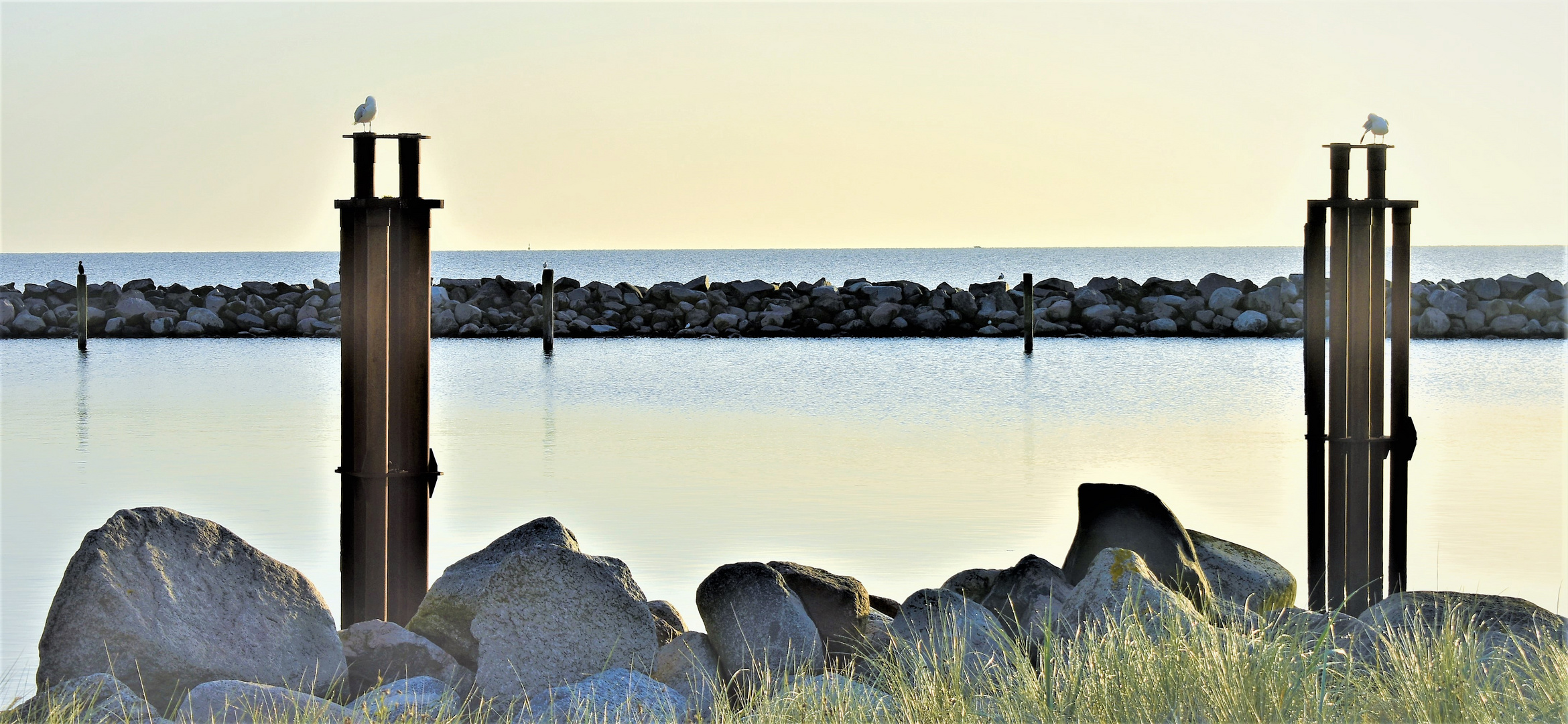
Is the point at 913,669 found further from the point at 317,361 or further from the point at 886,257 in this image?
the point at 886,257

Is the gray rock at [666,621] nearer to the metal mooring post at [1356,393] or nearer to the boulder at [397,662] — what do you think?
the boulder at [397,662]

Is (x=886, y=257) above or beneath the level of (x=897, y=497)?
above

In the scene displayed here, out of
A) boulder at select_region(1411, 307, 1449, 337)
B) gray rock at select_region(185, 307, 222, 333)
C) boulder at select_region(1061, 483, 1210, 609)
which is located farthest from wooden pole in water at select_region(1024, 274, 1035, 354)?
boulder at select_region(1061, 483, 1210, 609)

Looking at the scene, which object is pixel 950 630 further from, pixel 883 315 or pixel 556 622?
pixel 883 315

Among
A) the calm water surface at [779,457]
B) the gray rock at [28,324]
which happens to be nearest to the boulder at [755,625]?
the calm water surface at [779,457]

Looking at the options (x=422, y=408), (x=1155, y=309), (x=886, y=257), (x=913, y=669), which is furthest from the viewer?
(x=886, y=257)

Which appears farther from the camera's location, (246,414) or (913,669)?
(246,414)

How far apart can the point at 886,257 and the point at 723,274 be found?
34.9 meters

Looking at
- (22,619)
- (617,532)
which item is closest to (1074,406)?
(617,532)

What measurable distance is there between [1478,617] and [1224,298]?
71.3 ft

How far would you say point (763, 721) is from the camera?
3820 mm

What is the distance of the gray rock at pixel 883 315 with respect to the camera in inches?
1024

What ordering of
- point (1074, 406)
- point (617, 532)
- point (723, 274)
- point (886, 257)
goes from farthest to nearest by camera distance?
point (886, 257) → point (723, 274) → point (1074, 406) → point (617, 532)

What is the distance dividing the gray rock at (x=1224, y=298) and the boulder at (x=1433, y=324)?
2983mm
